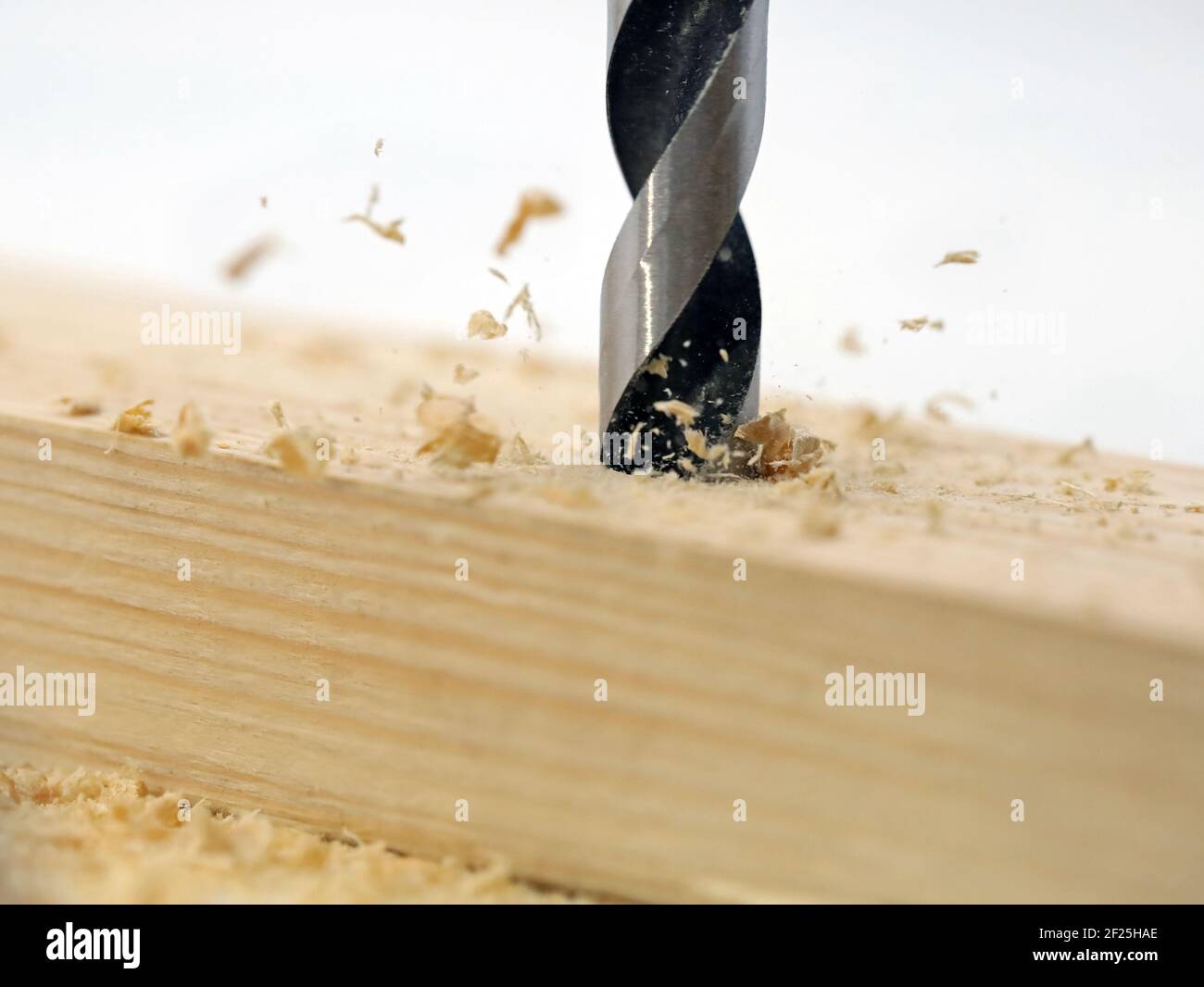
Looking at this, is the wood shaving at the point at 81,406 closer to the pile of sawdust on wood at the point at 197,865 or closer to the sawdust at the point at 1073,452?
the pile of sawdust on wood at the point at 197,865

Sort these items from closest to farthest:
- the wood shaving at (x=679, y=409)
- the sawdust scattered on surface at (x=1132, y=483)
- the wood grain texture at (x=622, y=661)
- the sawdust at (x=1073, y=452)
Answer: the wood grain texture at (x=622, y=661) → the wood shaving at (x=679, y=409) → the sawdust scattered on surface at (x=1132, y=483) → the sawdust at (x=1073, y=452)

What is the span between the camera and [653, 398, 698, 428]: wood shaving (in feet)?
2.70

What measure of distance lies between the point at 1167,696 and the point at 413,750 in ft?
1.37

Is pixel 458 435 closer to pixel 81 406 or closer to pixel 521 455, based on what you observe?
pixel 521 455

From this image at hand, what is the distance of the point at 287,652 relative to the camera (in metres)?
0.74

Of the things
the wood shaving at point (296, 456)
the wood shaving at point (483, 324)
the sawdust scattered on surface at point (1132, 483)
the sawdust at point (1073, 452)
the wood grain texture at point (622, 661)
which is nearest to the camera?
the wood grain texture at point (622, 661)

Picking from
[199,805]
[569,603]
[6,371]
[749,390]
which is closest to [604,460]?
[749,390]

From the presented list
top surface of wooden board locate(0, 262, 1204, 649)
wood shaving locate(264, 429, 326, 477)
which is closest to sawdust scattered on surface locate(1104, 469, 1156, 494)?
top surface of wooden board locate(0, 262, 1204, 649)

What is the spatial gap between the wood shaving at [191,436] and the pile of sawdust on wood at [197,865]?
0.24m

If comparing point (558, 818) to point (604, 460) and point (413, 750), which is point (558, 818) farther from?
point (604, 460)

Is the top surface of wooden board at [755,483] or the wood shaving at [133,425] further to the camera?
the wood shaving at [133,425]

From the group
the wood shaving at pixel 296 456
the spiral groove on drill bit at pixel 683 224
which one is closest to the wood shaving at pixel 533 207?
the spiral groove on drill bit at pixel 683 224

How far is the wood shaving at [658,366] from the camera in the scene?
2.70 feet

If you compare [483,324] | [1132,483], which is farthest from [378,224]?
[1132,483]
